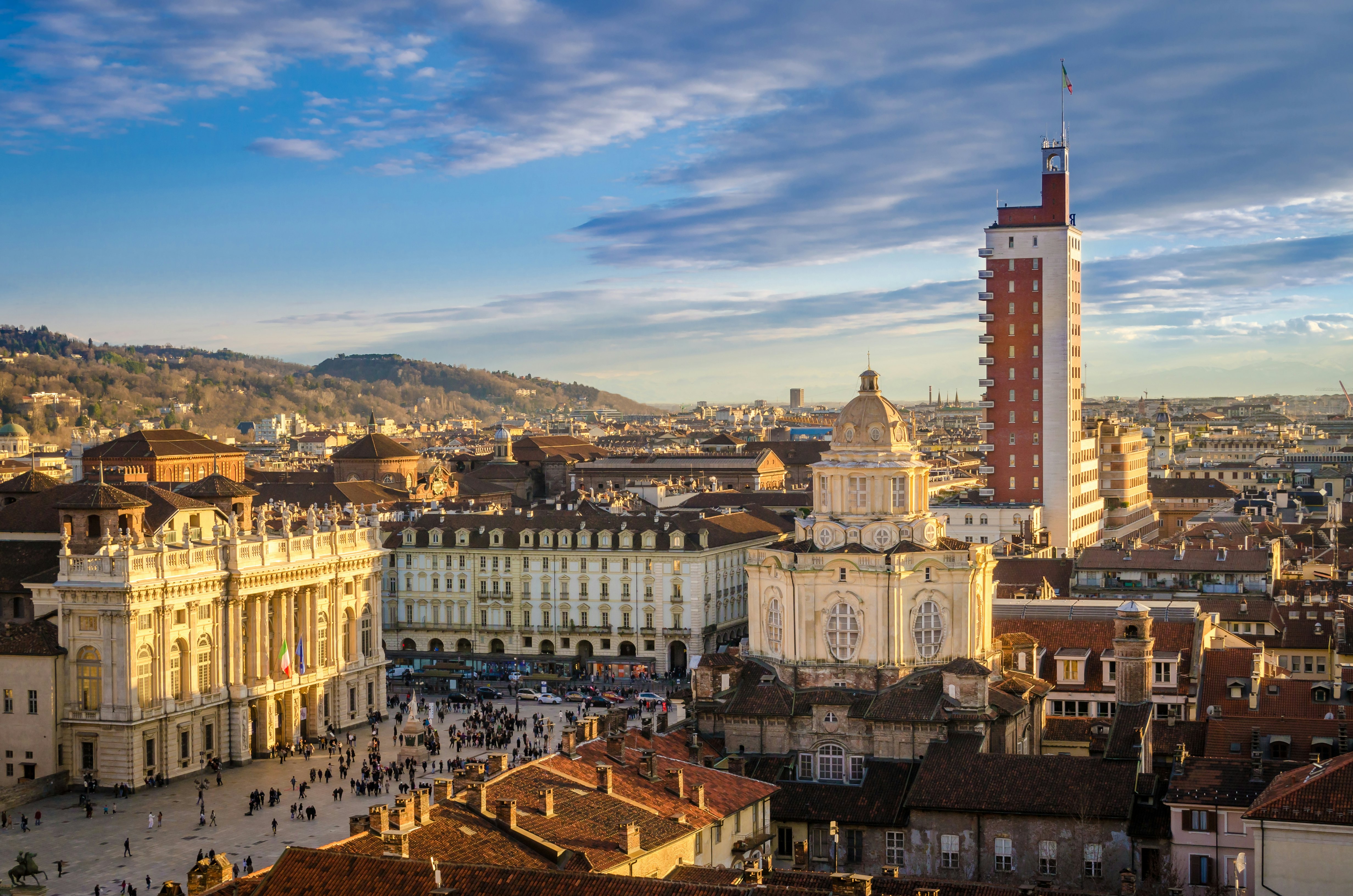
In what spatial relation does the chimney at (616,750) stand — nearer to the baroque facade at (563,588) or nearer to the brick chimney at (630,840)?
the brick chimney at (630,840)

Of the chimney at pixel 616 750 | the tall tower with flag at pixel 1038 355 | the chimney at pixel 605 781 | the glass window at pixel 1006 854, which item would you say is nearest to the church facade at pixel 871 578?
the chimney at pixel 616 750

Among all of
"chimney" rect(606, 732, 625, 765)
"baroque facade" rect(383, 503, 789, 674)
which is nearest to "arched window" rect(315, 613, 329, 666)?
"baroque facade" rect(383, 503, 789, 674)

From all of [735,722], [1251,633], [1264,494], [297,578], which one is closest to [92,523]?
[297,578]

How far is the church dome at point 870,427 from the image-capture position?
2817 inches

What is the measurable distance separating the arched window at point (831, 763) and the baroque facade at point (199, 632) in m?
31.3

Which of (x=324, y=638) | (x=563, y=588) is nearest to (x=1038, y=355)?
(x=563, y=588)

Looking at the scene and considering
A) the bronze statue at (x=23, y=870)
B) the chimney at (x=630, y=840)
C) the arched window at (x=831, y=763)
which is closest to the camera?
the chimney at (x=630, y=840)

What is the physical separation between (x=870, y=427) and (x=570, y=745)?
68.2 feet

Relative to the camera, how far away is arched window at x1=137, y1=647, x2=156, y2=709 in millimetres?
76000

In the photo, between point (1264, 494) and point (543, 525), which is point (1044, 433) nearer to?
point (543, 525)

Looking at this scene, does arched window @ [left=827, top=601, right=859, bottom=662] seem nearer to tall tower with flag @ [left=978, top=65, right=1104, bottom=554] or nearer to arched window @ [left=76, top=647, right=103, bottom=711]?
arched window @ [left=76, top=647, right=103, bottom=711]

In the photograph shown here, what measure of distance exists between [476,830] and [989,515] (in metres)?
106

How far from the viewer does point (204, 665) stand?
8138cm

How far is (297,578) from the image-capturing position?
8844 cm
